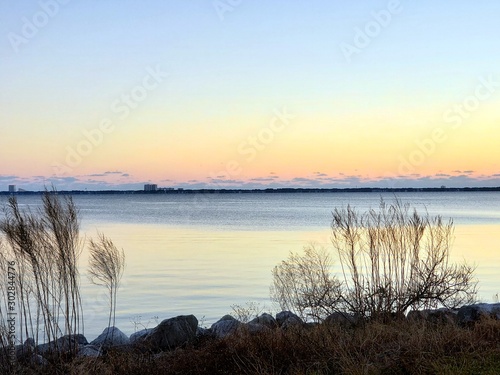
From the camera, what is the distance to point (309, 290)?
14.5 m

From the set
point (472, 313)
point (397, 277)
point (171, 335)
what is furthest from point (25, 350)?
point (472, 313)

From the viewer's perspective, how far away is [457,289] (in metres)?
14.4

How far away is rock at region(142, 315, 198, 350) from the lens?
12328 mm

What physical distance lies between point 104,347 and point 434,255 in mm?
7288

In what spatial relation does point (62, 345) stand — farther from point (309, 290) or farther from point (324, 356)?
point (309, 290)

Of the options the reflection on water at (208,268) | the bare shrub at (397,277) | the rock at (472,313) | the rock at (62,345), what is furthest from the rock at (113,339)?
the rock at (472,313)

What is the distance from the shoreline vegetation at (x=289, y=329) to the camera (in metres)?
8.82

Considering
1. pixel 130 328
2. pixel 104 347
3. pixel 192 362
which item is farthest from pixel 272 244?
pixel 192 362

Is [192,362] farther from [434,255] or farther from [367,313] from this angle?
[434,255]

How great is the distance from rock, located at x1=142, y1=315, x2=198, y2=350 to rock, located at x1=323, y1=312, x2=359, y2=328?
2.73 m

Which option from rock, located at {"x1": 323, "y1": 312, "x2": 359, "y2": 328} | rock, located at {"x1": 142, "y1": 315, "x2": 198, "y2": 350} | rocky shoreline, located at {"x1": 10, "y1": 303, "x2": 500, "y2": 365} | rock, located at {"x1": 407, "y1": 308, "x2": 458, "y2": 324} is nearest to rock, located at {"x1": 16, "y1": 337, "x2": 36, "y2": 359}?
rocky shoreline, located at {"x1": 10, "y1": 303, "x2": 500, "y2": 365}

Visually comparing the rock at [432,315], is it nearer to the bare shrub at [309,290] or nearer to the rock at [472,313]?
the rock at [472,313]

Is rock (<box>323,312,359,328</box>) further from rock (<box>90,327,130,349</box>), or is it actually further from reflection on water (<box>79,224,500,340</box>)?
reflection on water (<box>79,224,500,340</box>)

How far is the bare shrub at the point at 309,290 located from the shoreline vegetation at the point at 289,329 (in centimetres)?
3
